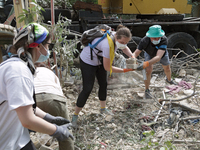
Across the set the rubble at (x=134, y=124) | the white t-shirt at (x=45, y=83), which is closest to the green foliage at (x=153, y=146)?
the rubble at (x=134, y=124)

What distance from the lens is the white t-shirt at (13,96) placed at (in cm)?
105

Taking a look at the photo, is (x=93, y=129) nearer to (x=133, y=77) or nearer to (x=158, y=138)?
(x=158, y=138)

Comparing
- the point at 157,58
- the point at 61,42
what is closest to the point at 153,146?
the point at 157,58

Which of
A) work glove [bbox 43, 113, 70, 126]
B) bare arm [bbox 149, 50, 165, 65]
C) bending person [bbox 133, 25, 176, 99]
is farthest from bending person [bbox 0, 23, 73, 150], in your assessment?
bare arm [bbox 149, 50, 165, 65]

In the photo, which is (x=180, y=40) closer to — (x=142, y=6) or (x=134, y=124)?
(x=142, y=6)

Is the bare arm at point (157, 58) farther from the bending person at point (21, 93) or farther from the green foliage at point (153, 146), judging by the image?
the bending person at point (21, 93)

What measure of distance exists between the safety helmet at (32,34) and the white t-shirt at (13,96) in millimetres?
182

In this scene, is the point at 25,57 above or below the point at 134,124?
above

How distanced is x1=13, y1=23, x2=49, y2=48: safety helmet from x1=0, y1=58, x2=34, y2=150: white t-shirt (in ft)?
0.60

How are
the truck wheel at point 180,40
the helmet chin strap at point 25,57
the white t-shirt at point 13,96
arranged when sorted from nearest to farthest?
the white t-shirt at point 13,96 → the helmet chin strap at point 25,57 → the truck wheel at point 180,40

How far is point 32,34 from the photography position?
4.10 ft

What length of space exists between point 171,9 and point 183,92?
12.4 feet

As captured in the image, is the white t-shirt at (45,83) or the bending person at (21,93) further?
the white t-shirt at (45,83)

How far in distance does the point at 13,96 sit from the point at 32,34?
0.48 metres
